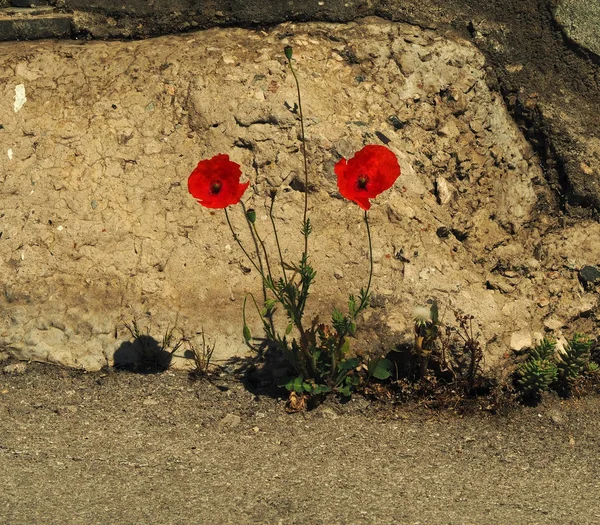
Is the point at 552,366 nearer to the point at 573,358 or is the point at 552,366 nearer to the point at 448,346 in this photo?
the point at 573,358

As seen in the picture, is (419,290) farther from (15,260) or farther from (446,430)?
(15,260)

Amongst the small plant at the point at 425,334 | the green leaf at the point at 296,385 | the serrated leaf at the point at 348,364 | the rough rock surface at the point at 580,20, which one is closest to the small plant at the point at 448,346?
the small plant at the point at 425,334

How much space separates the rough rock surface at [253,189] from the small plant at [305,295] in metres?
0.10

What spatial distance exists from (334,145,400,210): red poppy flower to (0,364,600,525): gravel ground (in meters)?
0.90

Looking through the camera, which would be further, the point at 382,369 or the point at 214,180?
the point at 382,369

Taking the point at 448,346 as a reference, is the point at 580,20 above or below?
above

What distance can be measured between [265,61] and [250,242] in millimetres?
882

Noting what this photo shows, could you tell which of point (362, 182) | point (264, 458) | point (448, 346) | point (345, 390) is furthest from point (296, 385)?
point (362, 182)

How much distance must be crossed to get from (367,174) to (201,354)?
3.60 ft

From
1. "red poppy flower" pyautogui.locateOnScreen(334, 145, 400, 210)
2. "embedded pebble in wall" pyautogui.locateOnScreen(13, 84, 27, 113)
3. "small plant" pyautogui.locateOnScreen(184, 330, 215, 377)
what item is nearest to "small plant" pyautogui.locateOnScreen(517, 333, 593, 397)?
"red poppy flower" pyautogui.locateOnScreen(334, 145, 400, 210)

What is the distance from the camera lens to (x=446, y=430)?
10.1 feet

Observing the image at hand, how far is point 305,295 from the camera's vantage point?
3.03 meters

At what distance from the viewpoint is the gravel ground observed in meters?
2.55

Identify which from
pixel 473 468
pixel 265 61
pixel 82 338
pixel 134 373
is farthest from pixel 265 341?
pixel 265 61
